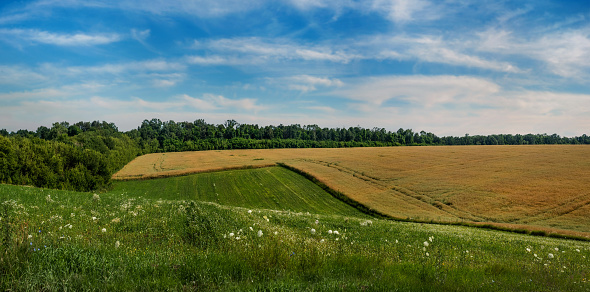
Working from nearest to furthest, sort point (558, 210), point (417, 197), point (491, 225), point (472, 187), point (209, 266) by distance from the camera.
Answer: point (209, 266) < point (491, 225) < point (558, 210) < point (417, 197) < point (472, 187)

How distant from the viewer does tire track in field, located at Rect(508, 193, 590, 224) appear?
34375 millimetres

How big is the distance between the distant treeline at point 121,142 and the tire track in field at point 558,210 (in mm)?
67507

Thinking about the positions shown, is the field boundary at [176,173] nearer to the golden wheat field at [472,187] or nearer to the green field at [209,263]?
the golden wheat field at [472,187]

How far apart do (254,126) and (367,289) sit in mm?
197347

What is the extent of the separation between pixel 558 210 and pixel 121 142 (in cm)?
12257

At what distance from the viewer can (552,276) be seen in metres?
6.19

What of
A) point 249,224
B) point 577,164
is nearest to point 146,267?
point 249,224

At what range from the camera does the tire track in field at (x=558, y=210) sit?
34.4 meters

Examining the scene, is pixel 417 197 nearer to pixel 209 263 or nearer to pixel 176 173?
pixel 209 263

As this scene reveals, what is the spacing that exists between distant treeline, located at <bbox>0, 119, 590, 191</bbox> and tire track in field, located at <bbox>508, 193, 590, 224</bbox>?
6751cm

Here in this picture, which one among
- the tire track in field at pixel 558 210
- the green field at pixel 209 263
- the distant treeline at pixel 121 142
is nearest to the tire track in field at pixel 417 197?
the tire track in field at pixel 558 210

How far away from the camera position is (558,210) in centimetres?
3650

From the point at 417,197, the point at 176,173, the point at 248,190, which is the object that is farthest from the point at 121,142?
the point at 417,197

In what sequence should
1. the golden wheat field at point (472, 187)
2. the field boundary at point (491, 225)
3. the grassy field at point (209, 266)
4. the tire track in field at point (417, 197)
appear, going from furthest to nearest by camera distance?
the tire track in field at point (417, 197) < the golden wheat field at point (472, 187) < the field boundary at point (491, 225) < the grassy field at point (209, 266)
